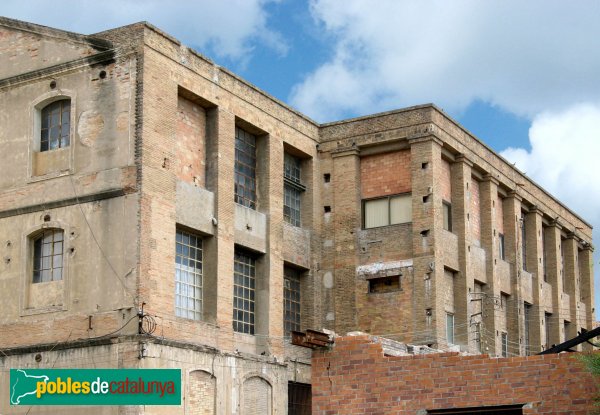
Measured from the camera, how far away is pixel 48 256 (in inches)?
1152

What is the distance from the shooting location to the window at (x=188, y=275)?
29266mm

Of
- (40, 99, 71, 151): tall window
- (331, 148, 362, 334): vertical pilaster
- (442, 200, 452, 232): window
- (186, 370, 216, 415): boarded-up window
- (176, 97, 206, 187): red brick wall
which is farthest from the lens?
(442, 200, 452, 232): window

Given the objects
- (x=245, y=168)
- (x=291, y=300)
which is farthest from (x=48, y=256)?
(x=291, y=300)

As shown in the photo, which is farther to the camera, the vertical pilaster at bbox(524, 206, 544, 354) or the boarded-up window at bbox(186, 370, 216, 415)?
the vertical pilaster at bbox(524, 206, 544, 354)

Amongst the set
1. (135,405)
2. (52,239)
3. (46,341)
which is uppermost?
(52,239)

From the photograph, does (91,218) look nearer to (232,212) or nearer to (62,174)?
(62,174)

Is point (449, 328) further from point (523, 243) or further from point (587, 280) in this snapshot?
point (587, 280)

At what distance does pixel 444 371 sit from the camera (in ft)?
64.4

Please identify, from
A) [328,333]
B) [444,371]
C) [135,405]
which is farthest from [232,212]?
[444,371]

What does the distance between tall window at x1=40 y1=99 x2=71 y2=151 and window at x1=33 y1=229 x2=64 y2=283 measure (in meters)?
2.50

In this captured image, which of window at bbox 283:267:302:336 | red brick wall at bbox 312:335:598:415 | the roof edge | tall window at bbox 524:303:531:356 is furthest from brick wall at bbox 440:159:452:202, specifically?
red brick wall at bbox 312:335:598:415

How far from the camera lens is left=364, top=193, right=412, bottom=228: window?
3494 centimetres

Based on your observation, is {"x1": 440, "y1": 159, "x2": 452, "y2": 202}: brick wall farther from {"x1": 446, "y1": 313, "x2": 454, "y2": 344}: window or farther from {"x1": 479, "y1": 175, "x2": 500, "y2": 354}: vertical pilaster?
{"x1": 446, "y1": 313, "x2": 454, "y2": 344}: window

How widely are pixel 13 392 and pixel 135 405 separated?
4.02 metres
